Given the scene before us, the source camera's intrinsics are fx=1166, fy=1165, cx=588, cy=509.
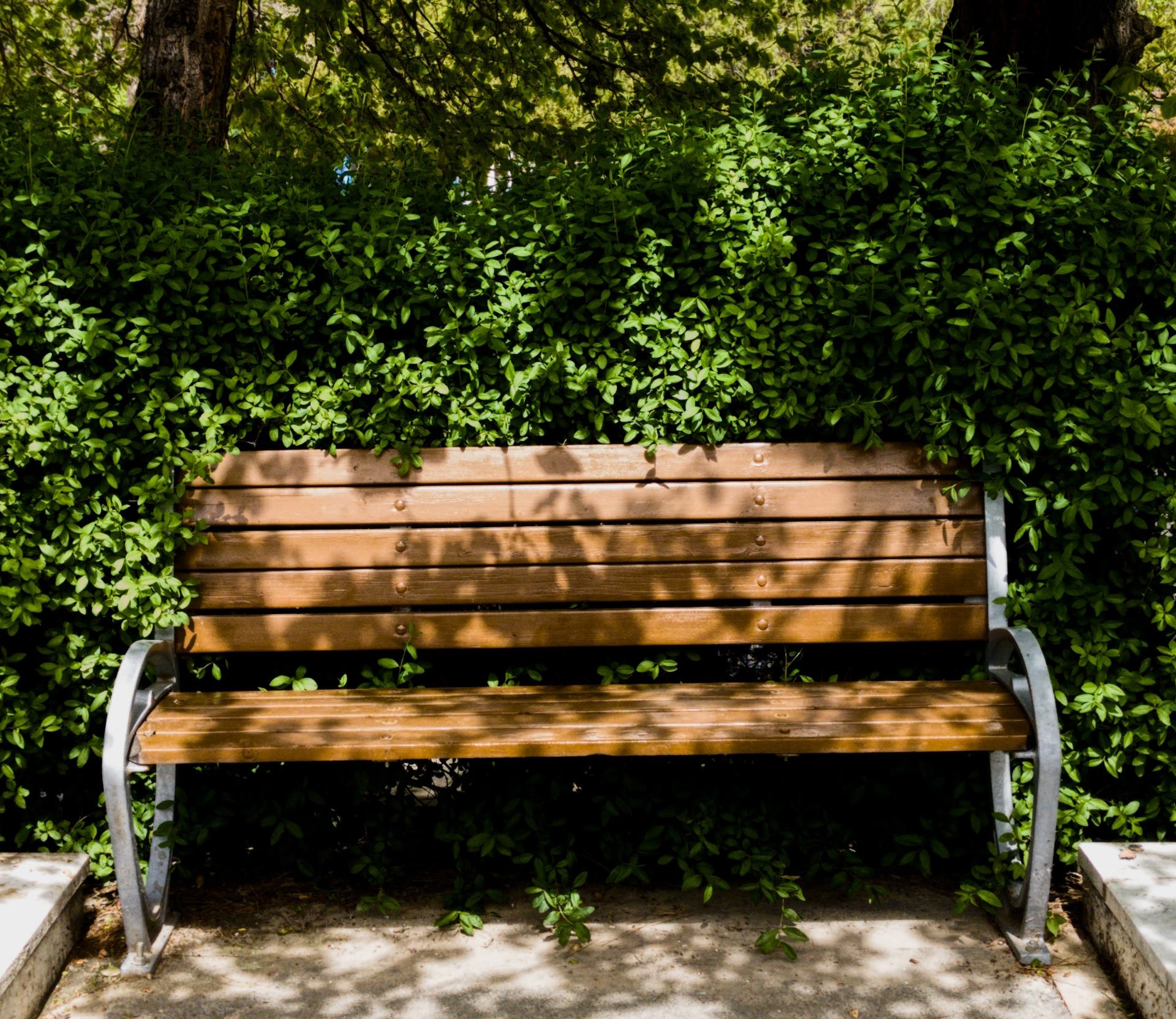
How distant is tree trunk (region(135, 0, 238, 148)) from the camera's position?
502 centimetres

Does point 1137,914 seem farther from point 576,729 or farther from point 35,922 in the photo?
point 35,922

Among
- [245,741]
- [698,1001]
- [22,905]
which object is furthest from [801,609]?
[22,905]

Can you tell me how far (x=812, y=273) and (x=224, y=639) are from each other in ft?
6.81

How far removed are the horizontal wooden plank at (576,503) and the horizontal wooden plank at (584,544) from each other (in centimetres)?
3

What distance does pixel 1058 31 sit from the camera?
4934 millimetres

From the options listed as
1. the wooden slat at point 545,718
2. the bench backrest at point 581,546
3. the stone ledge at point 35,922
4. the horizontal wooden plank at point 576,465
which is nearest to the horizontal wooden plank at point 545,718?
the wooden slat at point 545,718

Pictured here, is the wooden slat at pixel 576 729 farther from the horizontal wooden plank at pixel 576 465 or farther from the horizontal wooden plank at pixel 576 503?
the horizontal wooden plank at pixel 576 465

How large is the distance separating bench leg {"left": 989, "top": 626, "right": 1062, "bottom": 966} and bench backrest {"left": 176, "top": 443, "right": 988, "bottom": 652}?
408 mm

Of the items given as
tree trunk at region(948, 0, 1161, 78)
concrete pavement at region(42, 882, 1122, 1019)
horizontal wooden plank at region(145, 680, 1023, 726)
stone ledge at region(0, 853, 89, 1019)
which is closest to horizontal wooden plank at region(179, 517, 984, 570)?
horizontal wooden plank at region(145, 680, 1023, 726)

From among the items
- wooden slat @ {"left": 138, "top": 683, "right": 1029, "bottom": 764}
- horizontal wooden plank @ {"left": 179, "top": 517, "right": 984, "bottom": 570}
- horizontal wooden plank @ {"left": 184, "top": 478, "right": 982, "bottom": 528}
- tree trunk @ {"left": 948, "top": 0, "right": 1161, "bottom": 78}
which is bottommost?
wooden slat @ {"left": 138, "top": 683, "right": 1029, "bottom": 764}

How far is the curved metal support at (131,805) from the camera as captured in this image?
2.92 m

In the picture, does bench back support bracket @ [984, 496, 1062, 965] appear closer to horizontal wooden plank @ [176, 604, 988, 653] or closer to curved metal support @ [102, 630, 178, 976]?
horizontal wooden plank @ [176, 604, 988, 653]

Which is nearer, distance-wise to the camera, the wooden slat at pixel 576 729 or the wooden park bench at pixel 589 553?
the wooden slat at pixel 576 729

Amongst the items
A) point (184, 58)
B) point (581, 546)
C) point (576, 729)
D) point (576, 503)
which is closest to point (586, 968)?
point (576, 729)
